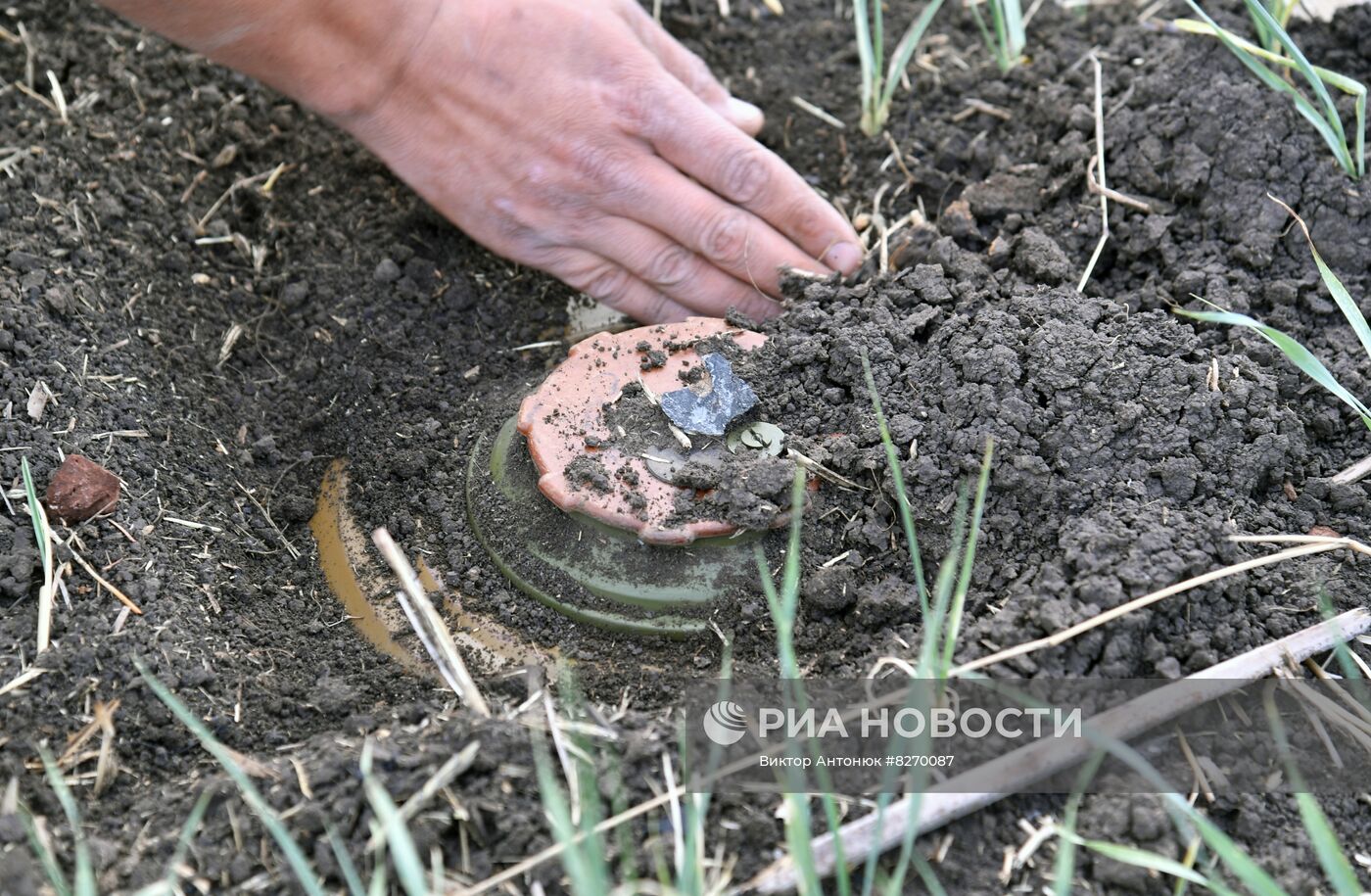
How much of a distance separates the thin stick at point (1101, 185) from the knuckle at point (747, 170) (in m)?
0.57

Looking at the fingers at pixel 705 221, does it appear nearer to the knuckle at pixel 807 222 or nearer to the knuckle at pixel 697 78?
the knuckle at pixel 807 222

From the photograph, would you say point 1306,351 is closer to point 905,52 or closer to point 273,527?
point 905,52

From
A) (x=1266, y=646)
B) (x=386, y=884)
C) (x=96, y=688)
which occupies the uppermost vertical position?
(x=1266, y=646)

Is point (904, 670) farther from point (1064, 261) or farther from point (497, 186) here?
point (497, 186)

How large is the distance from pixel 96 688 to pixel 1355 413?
74.6 inches

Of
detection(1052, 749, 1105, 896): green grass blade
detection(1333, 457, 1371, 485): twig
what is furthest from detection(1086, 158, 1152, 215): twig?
detection(1052, 749, 1105, 896): green grass blade

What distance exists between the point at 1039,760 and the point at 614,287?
1.20 m

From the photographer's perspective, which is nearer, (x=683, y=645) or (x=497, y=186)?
(x=683, y=645)

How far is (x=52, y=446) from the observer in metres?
1.82

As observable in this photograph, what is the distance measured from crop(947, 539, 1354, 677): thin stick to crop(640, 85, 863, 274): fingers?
85cm

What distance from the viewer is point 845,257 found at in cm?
214

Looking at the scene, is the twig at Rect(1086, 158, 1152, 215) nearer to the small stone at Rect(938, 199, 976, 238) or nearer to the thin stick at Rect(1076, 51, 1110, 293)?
the thin stick at Rect(1076, 51, 1110, 293)

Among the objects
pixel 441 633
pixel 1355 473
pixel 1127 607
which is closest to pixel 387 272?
pixel 441 633

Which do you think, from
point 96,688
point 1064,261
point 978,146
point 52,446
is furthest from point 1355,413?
point 52,446
